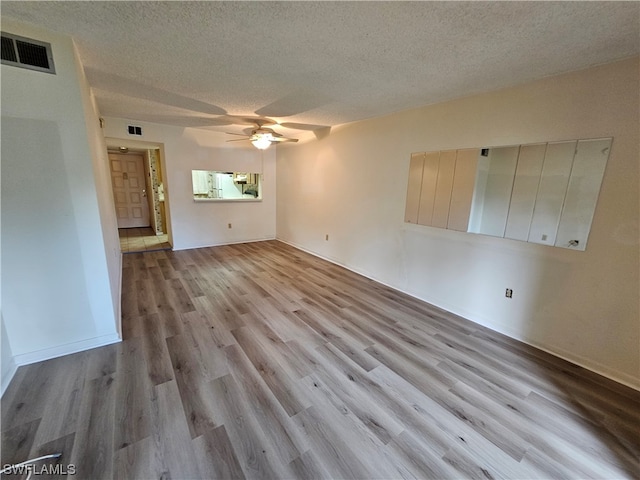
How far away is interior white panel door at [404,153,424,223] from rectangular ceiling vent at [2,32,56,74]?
10.9 feet

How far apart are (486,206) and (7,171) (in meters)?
3.90

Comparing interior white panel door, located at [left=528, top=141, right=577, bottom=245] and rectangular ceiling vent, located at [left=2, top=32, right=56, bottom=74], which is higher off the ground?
rectangular ceiling vent, located at [left=2, top=32, right=56, bottom=74]

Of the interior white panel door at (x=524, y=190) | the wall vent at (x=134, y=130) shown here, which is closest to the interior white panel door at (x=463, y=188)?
the interior white panel door at (x=524, y=190)

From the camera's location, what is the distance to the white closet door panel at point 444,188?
2832 mm

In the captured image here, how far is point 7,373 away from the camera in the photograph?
5.73ft

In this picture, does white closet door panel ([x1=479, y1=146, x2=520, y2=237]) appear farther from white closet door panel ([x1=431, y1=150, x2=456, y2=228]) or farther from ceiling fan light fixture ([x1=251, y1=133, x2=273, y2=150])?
ceiling fan light fixture ([x1=251, y1=133, x2=273, y2=150])

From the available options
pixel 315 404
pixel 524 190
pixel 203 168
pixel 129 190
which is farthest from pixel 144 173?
pixel 524 190

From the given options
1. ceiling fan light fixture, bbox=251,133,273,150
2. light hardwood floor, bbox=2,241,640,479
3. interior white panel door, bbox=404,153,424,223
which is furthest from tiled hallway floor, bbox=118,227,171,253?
interior white panel door, bbox=404,153,424,223

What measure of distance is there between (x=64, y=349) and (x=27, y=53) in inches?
83.5

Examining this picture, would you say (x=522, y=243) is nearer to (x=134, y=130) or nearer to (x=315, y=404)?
(x=315, y=404)

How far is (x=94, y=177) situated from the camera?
1.96 meters

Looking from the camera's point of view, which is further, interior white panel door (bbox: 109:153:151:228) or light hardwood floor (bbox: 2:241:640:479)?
interior white panel door (bbox: 109:153:151:228)

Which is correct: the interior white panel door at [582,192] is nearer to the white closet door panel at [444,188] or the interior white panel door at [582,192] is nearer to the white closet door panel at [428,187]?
the white closet door panel at [444,188]

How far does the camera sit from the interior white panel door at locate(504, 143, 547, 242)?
226 cm
